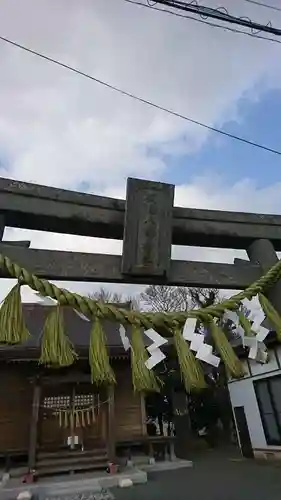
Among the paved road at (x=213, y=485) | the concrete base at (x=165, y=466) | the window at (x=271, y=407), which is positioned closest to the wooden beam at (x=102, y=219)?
the paved road at (x=213, y=485)

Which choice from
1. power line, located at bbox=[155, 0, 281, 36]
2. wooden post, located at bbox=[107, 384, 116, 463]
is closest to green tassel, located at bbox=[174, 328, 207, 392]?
power line, located at bbox=[155, 0, 281, 36]

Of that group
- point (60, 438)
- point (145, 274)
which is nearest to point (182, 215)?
point (145, 274)

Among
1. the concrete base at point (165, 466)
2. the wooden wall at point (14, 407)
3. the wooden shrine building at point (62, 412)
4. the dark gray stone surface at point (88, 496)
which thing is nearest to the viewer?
the dark gray stone surface at point (88, 496)

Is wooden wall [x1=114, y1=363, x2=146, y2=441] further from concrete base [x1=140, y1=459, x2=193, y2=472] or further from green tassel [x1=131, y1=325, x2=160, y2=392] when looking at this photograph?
green tassel [x1=131, y1=325, x2=160, y2=392]

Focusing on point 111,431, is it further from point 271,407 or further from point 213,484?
point 271,407

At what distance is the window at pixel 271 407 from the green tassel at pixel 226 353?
25.4 feet

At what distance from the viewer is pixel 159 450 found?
30.6ft

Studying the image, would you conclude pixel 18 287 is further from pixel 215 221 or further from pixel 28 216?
pixel 215 221

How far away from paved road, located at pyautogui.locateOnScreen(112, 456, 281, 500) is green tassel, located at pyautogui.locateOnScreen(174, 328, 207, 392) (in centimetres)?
483

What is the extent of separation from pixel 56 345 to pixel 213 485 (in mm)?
6145

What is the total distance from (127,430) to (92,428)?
0.91m

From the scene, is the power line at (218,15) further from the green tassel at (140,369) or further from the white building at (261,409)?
the white building at (261,409)

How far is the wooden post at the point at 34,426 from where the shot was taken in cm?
680

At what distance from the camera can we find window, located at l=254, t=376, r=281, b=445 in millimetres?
8016
